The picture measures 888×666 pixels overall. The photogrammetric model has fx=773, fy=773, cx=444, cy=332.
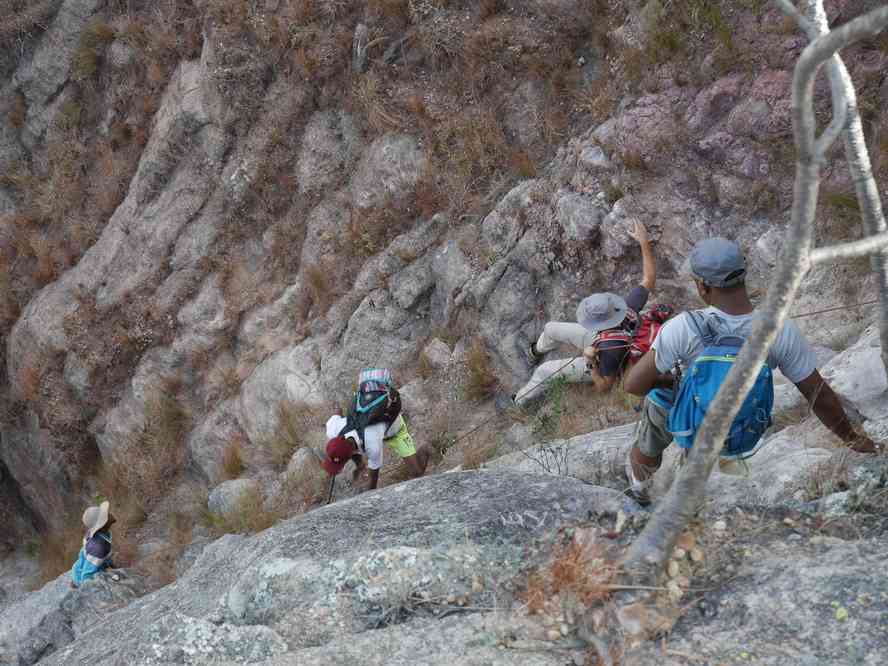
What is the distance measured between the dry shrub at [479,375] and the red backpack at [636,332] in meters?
1.94

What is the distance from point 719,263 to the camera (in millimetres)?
3066

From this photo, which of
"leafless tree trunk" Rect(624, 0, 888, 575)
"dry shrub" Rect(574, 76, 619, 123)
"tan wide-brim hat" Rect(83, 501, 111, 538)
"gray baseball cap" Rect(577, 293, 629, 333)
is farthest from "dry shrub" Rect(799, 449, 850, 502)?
"tan wide-brim hat" Rect(83, 501, 111, 538)

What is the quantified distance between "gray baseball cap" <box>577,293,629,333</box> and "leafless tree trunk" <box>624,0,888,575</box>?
8.77 ft

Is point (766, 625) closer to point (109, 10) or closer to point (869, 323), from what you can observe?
point (869, 323)

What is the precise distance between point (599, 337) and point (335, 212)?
15.8ft

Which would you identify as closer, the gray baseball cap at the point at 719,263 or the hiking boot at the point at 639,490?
the gray baseball cap at the point at 719,263

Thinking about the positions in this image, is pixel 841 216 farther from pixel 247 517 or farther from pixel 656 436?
pixel 247 517

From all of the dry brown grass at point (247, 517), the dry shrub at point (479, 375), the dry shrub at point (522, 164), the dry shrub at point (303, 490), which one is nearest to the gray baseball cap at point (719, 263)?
the dry shrub at point (479, 375)

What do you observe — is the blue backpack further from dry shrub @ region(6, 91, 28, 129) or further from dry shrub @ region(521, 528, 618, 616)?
dry shrub @ region(6, 91, 28, 129)

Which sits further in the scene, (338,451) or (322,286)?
(322,286)

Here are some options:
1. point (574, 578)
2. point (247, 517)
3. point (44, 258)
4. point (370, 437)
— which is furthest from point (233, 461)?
point (574, 578)

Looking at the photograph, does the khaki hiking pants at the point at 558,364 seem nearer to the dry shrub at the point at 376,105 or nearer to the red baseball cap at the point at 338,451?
the red baseball cap at the point at 338,451

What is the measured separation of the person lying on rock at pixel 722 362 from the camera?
10.0 feet

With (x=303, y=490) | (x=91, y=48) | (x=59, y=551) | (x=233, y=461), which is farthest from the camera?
(x=91, y=48)
